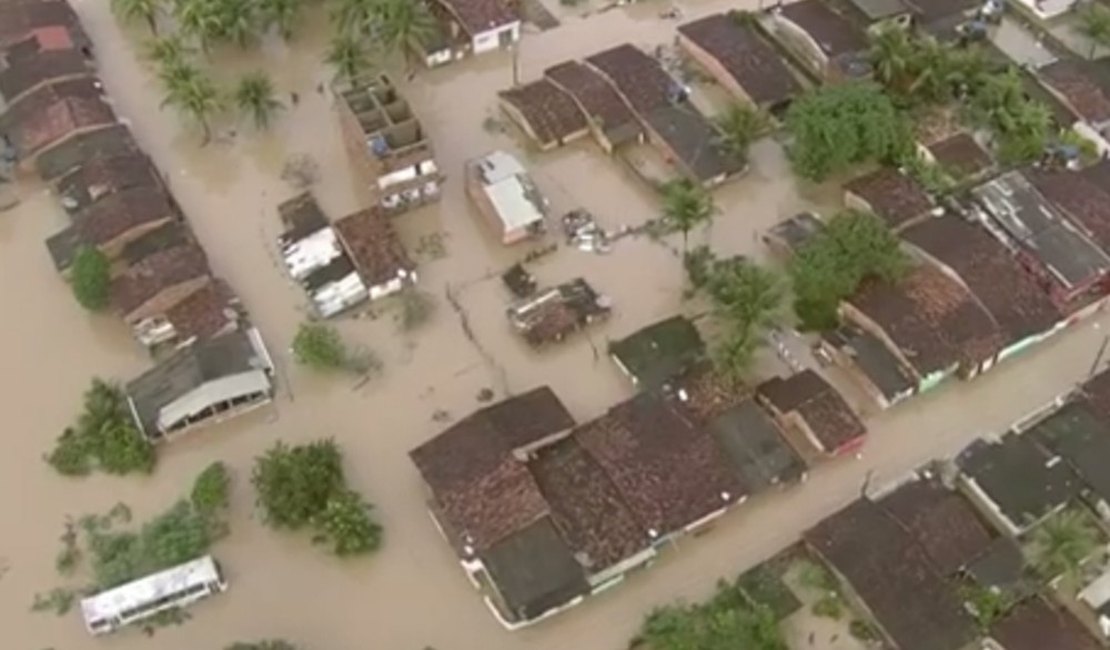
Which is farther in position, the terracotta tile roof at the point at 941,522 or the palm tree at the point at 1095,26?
the palm tree at the point at 1095,26

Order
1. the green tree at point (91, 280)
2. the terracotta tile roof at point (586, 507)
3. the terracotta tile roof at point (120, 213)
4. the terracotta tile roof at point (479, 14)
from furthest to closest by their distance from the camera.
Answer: the terracotta tile roof at point (479, 14) < the terracotta tile roof at point (120, 213) < the green tree at point (91, 280) < the terracotta tile roof at point (586, 507)

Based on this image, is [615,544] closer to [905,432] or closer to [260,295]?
[905,432]

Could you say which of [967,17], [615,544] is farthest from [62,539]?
[967,17]

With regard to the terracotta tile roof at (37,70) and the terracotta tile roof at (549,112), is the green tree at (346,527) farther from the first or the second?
the terracotta tile roof at (37,70)

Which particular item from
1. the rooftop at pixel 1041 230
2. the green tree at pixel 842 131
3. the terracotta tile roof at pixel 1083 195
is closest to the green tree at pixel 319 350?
the green tree at pixel 842 131

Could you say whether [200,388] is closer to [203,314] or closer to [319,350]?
[203,314]

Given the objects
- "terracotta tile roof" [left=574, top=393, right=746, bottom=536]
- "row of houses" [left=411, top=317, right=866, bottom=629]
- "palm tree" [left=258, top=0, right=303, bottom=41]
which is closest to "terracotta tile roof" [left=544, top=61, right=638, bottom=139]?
"palm tree" [left=258, top=0, right=303, bottom=41]

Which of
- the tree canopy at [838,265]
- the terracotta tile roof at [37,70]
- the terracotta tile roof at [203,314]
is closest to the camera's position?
the tree canopy at [838,265]
